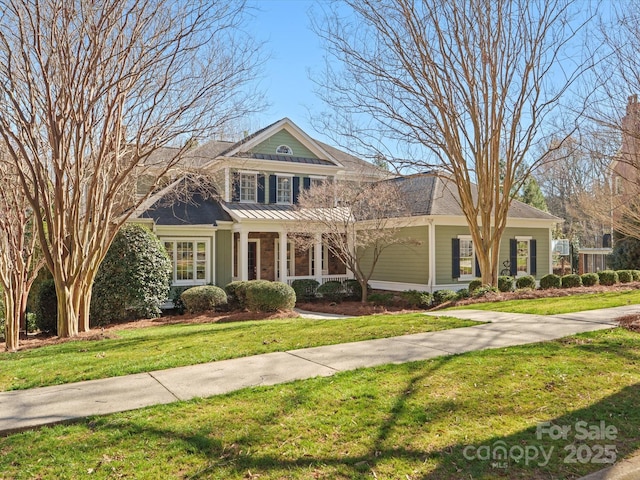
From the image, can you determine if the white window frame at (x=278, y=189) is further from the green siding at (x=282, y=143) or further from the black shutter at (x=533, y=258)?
the black shutter at (x=533, y=258)

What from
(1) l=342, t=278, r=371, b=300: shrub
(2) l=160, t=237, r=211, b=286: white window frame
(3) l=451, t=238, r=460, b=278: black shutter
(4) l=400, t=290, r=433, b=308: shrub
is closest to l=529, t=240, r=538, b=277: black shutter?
(3) l=451, t=238, r=460, b=278: black shutter

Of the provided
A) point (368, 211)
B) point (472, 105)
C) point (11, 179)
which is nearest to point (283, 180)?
point (368, 211)

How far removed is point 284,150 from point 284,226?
171 inches

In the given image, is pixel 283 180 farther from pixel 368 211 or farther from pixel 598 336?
pixel 598 336

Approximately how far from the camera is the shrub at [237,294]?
15648mm

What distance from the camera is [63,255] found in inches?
398

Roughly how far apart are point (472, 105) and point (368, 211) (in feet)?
19.8

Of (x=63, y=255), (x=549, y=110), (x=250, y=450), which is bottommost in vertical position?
(x=250, y=450)

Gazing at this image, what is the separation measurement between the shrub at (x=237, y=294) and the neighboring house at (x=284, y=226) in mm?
2314

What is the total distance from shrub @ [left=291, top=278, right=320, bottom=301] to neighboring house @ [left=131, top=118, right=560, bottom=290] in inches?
34.8

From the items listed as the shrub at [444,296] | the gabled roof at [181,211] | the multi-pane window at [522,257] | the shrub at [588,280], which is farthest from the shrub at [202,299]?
the multi-pane window at [522,257]

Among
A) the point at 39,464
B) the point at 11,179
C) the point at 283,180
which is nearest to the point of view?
the point at 39,464

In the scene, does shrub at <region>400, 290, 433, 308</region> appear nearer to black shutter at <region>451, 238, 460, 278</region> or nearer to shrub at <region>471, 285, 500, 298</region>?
shrub at <region>471, 285, 500, 298</region>

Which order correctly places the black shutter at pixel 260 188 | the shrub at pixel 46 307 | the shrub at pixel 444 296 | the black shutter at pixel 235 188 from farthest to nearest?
the black shutter at pixel 260 188, the black shutter at pixel 235 188, the shrub at pixel 444 296, the shrub at pixel 46 307
